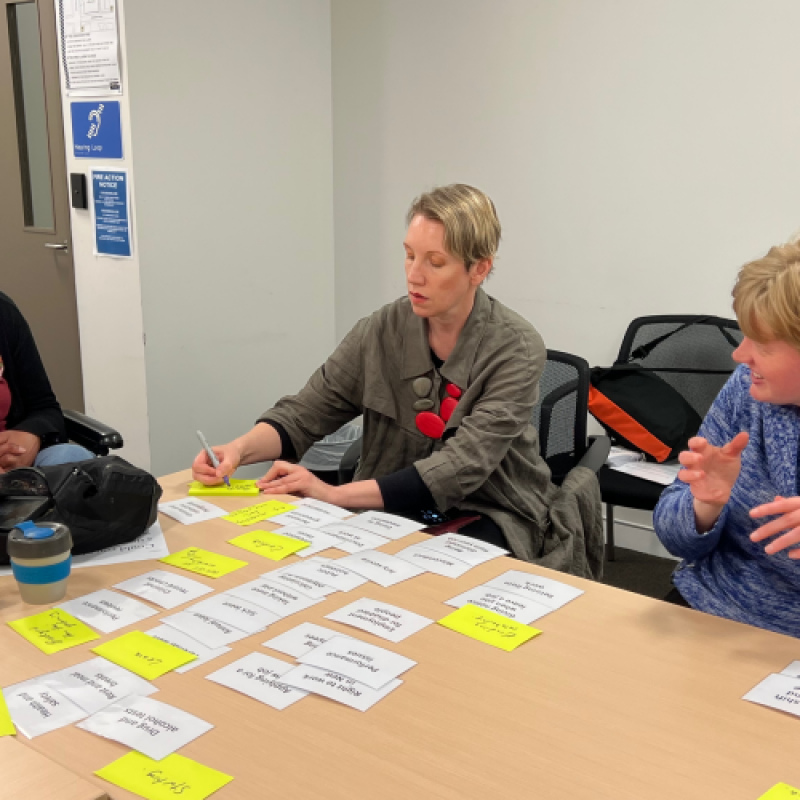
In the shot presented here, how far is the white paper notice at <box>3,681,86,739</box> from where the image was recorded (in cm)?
103

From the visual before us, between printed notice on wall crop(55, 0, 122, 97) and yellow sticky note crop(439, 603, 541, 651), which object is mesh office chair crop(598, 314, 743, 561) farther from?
printed notice on wall crop(55, 0, 122, 97)

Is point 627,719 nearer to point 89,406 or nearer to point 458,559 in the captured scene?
point 458,559

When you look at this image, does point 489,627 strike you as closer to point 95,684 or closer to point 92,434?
point 95,684

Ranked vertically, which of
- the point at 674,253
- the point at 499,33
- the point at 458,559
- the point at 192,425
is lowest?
the point at 192,425

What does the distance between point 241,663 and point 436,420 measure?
37.1 inches

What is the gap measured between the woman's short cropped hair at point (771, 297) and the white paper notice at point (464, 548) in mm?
558

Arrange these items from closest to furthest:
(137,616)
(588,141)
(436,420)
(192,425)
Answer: (137,616)
(436,420)
(588,141)
(192,425)

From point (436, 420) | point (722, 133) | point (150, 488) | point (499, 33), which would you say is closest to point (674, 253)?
point (722, 133)

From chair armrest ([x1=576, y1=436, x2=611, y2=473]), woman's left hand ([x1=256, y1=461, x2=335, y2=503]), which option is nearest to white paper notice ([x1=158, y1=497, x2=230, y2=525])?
woman's left hand ([x1=256, y1=461, x2=335, y2=503])

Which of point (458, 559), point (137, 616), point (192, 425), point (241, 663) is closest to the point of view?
point (241, 663)

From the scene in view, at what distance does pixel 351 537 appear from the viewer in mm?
1598

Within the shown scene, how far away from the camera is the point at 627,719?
3.44 ft

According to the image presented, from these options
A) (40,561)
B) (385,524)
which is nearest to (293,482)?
(385,524)

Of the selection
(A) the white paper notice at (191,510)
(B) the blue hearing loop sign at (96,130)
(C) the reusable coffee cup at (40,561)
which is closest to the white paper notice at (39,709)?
(C) the reusable coffee cup at (40,561)
